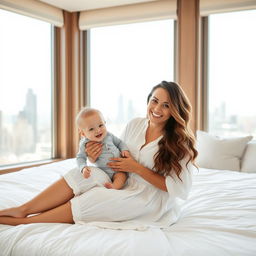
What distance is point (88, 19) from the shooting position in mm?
4094

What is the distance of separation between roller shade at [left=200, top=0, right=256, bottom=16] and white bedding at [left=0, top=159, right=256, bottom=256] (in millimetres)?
2112

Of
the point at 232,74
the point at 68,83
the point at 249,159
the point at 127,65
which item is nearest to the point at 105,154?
the point at 249,159

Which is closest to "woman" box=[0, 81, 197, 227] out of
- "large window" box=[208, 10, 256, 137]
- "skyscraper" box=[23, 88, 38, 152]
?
"large window" box=[208, 10, 256, 137]

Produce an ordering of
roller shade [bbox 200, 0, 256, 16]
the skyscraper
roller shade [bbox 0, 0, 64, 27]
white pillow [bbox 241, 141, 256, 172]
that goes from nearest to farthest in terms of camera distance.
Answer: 1. white pillow [bbox 241, 141, 256, 172]
2. roller shade [bbox 200, 0, 256, 16]
3. roller shade [bbox 0, 0, 64, 27]
4. the skyscraper

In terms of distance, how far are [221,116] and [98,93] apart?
5.49ft

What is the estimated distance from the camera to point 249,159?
2.90 meters

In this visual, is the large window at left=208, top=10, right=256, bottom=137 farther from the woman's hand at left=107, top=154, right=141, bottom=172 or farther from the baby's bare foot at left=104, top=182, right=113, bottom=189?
the baby's bare foot at left=104, top=182, right=113, bottom=189

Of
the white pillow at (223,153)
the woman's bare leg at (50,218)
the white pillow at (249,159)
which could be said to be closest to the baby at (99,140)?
the woman's bare leg at (50,218)

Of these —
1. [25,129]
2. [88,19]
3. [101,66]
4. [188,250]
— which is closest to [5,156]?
[25,129]

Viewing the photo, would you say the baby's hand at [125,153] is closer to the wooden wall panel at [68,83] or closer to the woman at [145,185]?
the woman at [145,185]

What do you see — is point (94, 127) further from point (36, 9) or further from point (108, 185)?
point (36, 9)

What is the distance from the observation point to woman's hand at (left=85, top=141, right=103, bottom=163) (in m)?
1.86

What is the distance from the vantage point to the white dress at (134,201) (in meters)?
1.63

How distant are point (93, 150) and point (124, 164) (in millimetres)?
212
